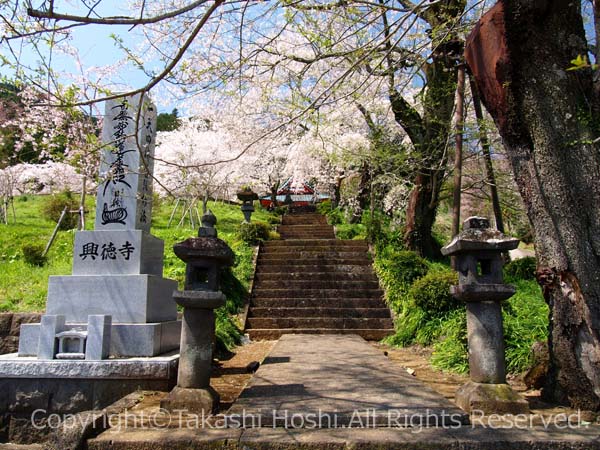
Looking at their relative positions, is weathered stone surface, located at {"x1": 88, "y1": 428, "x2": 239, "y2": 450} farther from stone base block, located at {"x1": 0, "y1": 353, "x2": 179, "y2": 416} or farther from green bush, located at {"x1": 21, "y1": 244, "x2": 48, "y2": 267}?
green bush, located at {"x1": 21, "y1": 244, "x2": 48, "y2": 267}

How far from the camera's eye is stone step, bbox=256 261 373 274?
1117 centimetres

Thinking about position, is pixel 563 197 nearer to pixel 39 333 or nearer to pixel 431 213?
pixel 39 333

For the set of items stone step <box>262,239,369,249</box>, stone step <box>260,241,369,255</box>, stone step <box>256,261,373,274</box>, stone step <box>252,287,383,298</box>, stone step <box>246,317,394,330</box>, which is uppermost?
stone step <box>262,239,369,249</box>

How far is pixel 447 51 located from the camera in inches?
295

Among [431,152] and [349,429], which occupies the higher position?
[431,152]

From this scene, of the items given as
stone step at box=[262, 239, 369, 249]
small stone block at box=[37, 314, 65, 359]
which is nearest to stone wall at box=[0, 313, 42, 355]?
small stone block at box=[37, 314, 65, 359]

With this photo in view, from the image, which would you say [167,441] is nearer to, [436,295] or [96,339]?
[96,339]

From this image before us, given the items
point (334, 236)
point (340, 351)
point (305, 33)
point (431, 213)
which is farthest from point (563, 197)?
point (334, 236)

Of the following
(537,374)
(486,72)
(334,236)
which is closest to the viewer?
(486,72)

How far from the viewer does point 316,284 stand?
10.7 metres

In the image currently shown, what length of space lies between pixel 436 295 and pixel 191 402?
5.50m

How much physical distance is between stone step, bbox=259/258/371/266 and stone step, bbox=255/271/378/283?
503mm

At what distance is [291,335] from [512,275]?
18.4 ft

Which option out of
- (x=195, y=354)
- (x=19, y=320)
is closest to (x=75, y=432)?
(x=195, y=354)
